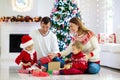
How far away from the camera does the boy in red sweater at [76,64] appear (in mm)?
3713

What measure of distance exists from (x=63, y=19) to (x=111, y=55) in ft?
6.21

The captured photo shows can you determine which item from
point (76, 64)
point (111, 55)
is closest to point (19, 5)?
point (111, 55)

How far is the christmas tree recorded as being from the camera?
A: 617 centimetres

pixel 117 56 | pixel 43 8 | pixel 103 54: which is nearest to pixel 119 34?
pixel 103 54

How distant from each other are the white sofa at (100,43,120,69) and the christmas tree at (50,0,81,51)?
47.0 inches

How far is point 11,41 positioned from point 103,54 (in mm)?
3071

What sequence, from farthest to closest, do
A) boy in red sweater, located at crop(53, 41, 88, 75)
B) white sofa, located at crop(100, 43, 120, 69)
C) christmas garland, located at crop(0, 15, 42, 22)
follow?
1. christmas garland, located at crop(0, 15, 42, 22)
2. white sofa, located at crop(100, 43, 120, 69)
3. boy in red sweater, located at crop(53, 41, 88, 75)

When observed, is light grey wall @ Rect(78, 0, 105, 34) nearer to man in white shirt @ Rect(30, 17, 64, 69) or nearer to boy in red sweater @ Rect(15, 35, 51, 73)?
man in white shirt @ Rect(30, 17, 64, 69)

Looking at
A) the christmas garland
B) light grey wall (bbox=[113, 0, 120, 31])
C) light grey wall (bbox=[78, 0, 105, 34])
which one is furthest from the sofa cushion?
the christmas garland

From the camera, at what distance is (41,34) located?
4062 millimetres

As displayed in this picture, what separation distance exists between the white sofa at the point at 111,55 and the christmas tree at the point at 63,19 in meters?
1.19

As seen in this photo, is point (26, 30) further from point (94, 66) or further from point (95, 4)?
point (94, 66)

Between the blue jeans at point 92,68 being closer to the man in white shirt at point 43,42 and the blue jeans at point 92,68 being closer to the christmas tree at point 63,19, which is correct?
the man in white shirt at point 43,42

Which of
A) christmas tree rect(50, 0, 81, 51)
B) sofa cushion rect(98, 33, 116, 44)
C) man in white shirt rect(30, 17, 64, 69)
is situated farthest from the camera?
christmas tree rect(50, 0, 81, 51)
